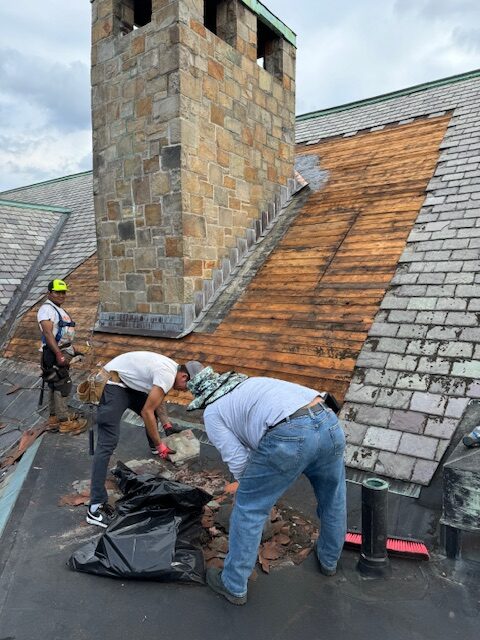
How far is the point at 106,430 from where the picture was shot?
13.5ft

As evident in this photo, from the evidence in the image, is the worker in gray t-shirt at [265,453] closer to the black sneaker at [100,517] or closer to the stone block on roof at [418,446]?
the black sneaker at [100,517]

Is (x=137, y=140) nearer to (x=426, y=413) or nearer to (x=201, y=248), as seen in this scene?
(x=201, y=248)

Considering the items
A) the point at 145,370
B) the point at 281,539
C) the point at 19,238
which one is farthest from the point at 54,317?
the point at 19,238

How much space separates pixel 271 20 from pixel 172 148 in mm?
3766

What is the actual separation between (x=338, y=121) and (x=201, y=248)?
6.70m

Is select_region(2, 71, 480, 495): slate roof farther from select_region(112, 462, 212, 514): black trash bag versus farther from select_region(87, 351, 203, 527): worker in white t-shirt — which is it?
select_region(87, 351, 203, 527): worker in white t-shirt

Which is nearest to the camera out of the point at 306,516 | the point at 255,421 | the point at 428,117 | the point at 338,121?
the point at 255,421

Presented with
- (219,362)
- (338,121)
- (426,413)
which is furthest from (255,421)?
(338,121)

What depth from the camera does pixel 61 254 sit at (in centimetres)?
1255

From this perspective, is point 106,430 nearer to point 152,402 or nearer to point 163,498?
point 152,402

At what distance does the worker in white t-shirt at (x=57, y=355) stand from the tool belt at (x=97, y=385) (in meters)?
1.19

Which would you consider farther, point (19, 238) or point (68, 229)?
point (68, 229)

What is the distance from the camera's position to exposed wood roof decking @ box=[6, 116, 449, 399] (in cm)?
562

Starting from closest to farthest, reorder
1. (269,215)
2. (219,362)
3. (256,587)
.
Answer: (256,587)
(219,362)
(269,215)
